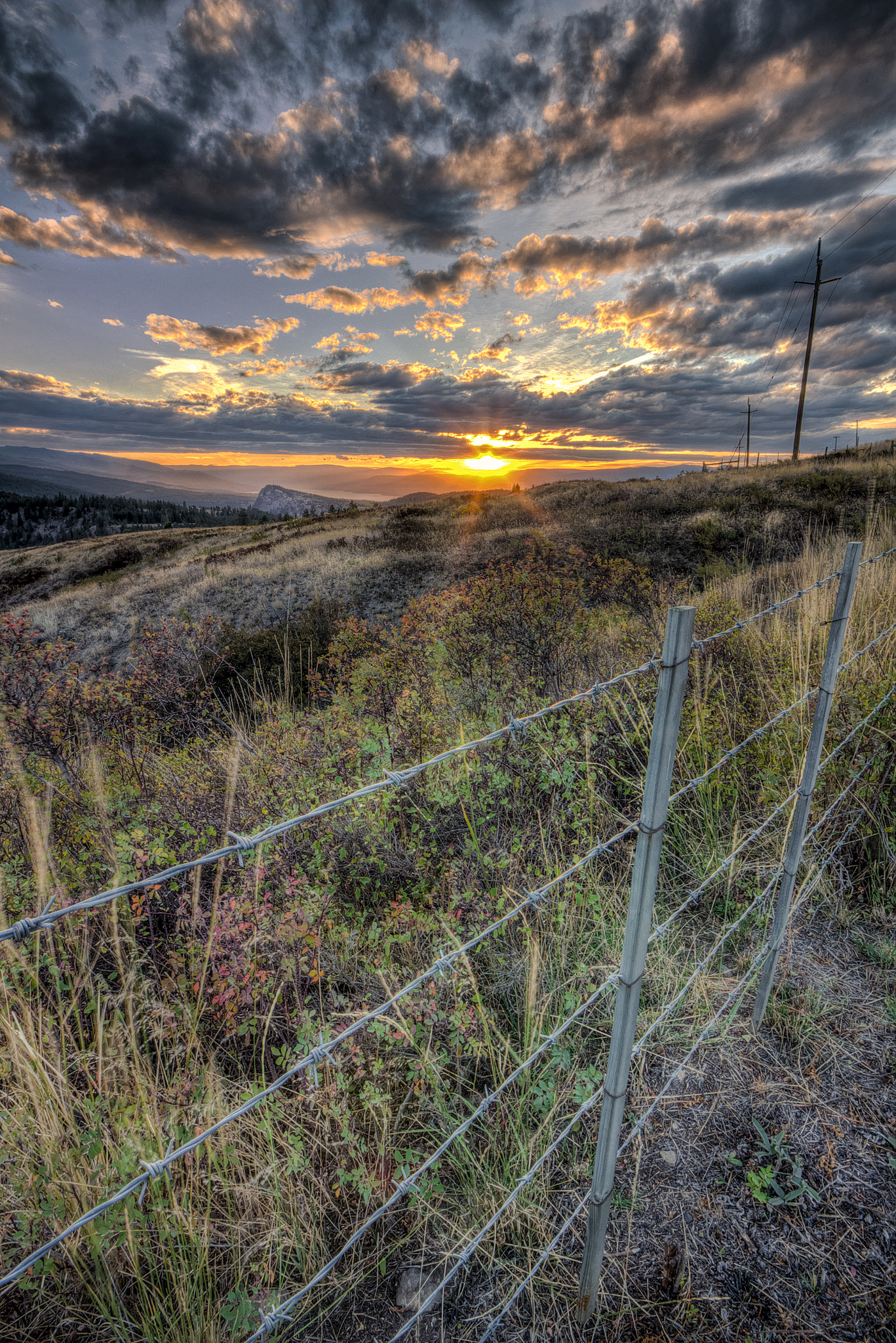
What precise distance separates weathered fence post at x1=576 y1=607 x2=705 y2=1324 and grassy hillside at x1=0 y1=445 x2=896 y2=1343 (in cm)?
38

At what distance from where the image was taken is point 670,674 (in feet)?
4.14

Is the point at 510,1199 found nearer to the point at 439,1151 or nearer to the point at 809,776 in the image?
the point at 439,1151

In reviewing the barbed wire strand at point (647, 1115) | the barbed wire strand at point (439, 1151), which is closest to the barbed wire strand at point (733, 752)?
the barbed wire strand at point (439, 1151)

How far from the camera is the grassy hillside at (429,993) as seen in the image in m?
1.77

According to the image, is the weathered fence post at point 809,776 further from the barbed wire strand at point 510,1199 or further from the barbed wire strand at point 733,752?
the barbed wire strand at point 510,1199

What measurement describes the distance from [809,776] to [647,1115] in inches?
59.6

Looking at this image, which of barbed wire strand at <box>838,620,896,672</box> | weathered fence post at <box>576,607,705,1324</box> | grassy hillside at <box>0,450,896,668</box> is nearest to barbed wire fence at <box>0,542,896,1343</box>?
weathered fence post at <box>576,607,705,1324</box>

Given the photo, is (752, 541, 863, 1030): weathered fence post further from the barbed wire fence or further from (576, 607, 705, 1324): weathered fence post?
(576, 607, 705, 1324): weathered fence post

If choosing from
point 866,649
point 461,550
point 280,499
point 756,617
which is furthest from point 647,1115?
point 280,499

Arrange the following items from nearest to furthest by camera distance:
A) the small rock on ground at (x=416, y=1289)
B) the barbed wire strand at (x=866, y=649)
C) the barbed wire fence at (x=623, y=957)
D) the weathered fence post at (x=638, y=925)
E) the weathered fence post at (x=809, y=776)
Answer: the barbed wire fence at (x=623, y=957) → the weathered fence post at (x=638, y=925) → the small rock on ground at (x=416, y=1289) → the weathered fence post at (x=809, y=776) → the barbed wire strand at (x=866, y=649)

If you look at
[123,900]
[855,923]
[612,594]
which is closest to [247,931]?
[123,900]

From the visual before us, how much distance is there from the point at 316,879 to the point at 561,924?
1330 mm

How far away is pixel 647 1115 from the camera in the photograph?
210 cm

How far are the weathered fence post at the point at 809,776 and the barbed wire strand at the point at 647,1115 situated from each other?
0.11 m
